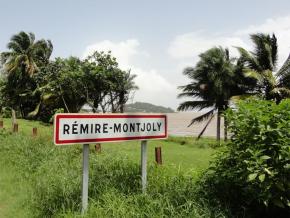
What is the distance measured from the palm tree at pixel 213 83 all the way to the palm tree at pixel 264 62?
8.35 ft

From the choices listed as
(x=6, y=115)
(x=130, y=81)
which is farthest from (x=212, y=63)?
(x=6, y=115)

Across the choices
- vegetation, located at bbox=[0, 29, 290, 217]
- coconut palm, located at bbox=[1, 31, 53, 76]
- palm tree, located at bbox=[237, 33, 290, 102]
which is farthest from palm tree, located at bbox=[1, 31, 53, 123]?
vegetation, located at bbox=[0, 29, 290, 217]

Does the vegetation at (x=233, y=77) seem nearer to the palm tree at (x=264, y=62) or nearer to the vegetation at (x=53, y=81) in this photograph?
the palm tree at (x=264, y=62)

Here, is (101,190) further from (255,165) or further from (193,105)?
(193,105)

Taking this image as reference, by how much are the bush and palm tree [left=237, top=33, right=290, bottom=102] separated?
2016 cm

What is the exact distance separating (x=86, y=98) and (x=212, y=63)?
1161 cm

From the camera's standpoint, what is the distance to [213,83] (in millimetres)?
29578

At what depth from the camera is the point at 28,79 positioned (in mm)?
41188

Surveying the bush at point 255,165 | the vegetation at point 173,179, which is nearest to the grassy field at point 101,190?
the vegetation at point 173,179

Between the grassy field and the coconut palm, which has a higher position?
the coconut palm

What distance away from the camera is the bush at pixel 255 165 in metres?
4.39

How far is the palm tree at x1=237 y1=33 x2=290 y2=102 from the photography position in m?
24.6

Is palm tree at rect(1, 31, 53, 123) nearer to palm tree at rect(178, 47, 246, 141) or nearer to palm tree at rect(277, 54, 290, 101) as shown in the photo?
palm tree at rect(178, 47, 246, 141)

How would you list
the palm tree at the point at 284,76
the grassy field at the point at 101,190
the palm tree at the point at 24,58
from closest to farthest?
the grassy field at the point at 101,190 < the palm tree at the point at 284,76 < the palm tree at the point at 24,58
